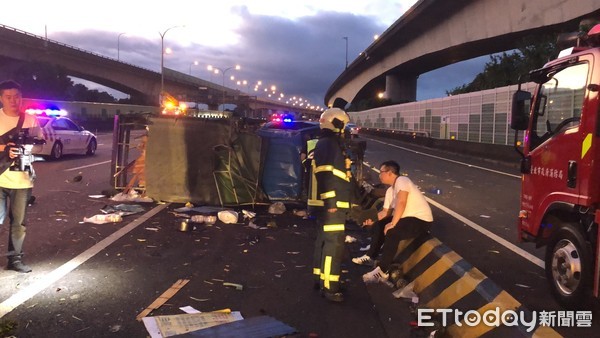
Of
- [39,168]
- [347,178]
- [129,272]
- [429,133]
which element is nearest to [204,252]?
[129,272]

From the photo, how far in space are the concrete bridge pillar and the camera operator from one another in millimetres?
55007

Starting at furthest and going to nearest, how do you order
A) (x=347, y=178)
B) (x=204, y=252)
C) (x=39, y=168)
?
(x=39, y=168) → (x=204, y=252) → (x=347, y=178)

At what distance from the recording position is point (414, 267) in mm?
6027

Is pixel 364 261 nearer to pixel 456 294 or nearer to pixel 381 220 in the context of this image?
pixel 381 220

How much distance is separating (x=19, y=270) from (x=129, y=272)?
1210 mm

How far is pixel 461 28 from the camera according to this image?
30.4 meters

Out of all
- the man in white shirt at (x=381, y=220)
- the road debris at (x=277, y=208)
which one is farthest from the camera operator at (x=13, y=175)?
the road debris at (x=277, y=208)

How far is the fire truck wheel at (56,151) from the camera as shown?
18584mm

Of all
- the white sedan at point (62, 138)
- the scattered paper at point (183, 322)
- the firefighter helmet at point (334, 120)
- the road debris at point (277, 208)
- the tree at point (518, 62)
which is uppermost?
the tree at point (518, 62)

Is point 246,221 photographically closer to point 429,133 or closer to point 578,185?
point 578,185

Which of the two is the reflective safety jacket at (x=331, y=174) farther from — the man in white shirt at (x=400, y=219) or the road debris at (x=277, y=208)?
the road debris at (x=277, y=208)

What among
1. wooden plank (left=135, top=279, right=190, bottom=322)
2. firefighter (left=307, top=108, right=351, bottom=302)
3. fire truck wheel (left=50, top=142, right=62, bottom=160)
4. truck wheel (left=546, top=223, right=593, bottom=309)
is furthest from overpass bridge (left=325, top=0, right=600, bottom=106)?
fire truck wheel (left=50, top=142, right=62, bottom=160)

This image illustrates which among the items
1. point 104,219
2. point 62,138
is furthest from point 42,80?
point 104,219

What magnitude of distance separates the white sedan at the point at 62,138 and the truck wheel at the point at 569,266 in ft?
56.0
